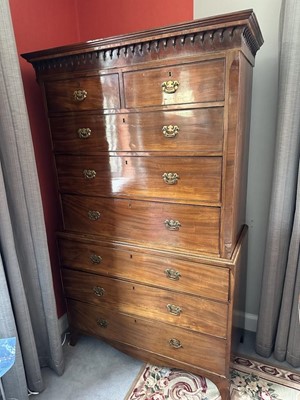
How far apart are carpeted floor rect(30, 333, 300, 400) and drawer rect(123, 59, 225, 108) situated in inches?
58.9

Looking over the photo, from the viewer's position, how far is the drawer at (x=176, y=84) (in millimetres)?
1118

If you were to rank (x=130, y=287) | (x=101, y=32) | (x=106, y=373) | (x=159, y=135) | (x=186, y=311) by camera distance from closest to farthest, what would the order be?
(x=159, y=135), (x=186, y=311), (x=130, y=287), (x=106, y=373), (x=101, y=32)

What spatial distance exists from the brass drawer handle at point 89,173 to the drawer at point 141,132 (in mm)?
99

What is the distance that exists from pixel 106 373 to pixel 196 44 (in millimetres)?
1781

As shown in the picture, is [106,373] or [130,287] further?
[106,373]

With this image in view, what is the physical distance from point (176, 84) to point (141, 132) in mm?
257

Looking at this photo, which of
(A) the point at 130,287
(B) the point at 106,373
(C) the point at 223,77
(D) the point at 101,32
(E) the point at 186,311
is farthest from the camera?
(D) the point at 101,32

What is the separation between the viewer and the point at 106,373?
169 centimetres

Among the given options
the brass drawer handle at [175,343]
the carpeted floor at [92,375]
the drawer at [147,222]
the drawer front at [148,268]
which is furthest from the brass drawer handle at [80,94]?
the carpeted floor at [92,375]

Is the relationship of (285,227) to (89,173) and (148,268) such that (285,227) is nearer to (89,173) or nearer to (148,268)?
(148,268)

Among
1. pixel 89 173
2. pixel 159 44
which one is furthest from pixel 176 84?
pixel 89 173

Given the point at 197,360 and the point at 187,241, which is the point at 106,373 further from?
the point at 187,241

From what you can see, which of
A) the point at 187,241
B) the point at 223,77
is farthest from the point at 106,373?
the point at 223,77

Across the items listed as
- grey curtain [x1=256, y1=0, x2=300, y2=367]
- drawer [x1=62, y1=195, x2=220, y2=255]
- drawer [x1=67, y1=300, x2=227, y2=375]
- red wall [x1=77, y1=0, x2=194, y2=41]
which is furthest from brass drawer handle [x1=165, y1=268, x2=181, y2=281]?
red wall [x1=77, y1=0, x2=194, y2=41]
